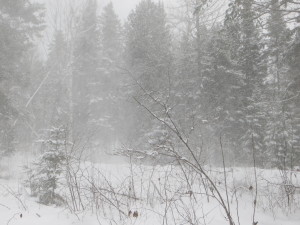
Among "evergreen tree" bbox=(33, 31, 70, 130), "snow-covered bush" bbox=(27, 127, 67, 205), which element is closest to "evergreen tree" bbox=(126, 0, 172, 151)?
"evergreen tree" bbox=(33, 31, 70, 130)

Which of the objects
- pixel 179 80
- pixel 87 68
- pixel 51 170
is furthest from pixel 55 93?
pixel 51 170

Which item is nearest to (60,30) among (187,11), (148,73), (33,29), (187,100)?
(33,29)

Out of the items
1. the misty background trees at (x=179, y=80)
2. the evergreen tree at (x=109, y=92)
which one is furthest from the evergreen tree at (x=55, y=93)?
the evergreen tree at (x=109, y=92)

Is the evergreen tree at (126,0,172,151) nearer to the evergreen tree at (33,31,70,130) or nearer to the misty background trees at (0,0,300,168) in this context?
the misty background trees at (0,0,300,168)

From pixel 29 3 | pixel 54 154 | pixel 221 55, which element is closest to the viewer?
pixel 54 154

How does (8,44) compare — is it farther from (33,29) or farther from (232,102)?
(232,102)

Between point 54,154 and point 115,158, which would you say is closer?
point 54,154

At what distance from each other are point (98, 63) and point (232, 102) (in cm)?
1485

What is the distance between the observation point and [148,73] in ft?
64.2

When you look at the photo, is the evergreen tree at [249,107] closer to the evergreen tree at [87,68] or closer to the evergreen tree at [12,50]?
the evergreen tree at [12,50]

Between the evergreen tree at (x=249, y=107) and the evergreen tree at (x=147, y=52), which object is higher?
the evergreen tree at (x=147, y=52)

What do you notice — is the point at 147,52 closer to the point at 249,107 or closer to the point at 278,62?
the point at 249,107

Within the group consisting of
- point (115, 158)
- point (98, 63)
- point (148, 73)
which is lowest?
point (115, 158)

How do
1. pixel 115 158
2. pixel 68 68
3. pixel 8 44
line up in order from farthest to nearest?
1. pixel 115 158
2. pixel 68 68
3. pixel 8 44
